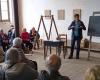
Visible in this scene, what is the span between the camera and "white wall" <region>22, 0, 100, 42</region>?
8414 millimetres

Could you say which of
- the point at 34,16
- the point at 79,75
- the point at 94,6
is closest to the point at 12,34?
the point at 34,16

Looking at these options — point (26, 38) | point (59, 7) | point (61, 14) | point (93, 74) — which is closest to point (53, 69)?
point (93, 74)

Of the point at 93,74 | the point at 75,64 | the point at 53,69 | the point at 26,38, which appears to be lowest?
the point at 75,64

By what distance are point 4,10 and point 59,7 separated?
11.3ft

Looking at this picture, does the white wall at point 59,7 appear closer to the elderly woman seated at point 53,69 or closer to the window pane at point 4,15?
the window pane at point 4,15

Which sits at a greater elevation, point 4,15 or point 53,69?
point 4,15

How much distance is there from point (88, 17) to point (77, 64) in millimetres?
2721

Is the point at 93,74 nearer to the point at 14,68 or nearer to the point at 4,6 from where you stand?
the point at 14,68

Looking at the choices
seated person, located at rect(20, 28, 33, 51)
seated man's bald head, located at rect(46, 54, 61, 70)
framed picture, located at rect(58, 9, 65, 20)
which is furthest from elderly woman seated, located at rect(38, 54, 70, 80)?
framed picture, located at rect(58, 9, 65, 20)

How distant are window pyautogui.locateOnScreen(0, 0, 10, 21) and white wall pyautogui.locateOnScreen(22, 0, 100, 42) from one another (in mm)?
1107

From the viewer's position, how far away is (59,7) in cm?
939

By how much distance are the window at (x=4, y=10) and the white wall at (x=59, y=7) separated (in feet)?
3.63

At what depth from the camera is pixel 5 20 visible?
37.3 ft

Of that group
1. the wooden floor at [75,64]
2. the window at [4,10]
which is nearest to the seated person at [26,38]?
the wooden floor at [75,64]
